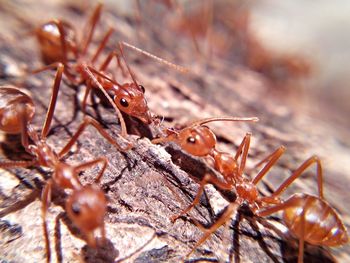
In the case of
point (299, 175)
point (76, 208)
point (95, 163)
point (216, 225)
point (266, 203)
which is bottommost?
point (76, 208)

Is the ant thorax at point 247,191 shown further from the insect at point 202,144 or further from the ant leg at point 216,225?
the ant leg at point 216,225

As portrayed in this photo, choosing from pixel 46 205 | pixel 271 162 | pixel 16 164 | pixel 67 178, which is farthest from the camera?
pixel 271 162

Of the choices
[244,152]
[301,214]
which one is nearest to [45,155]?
[244,152]

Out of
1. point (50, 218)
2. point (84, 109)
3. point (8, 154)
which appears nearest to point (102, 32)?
point (84, 109)

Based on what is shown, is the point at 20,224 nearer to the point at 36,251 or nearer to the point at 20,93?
the point at 36,251

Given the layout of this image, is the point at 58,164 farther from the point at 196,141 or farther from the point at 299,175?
the point at 299,175

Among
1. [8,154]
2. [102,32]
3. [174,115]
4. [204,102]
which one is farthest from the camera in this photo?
[102,32]

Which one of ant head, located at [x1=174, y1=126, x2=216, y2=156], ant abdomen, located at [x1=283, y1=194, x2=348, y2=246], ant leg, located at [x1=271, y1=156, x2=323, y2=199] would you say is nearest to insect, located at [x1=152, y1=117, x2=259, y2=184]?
ant head, located at [x1=174, y1=126, x2=216, y2=156]
